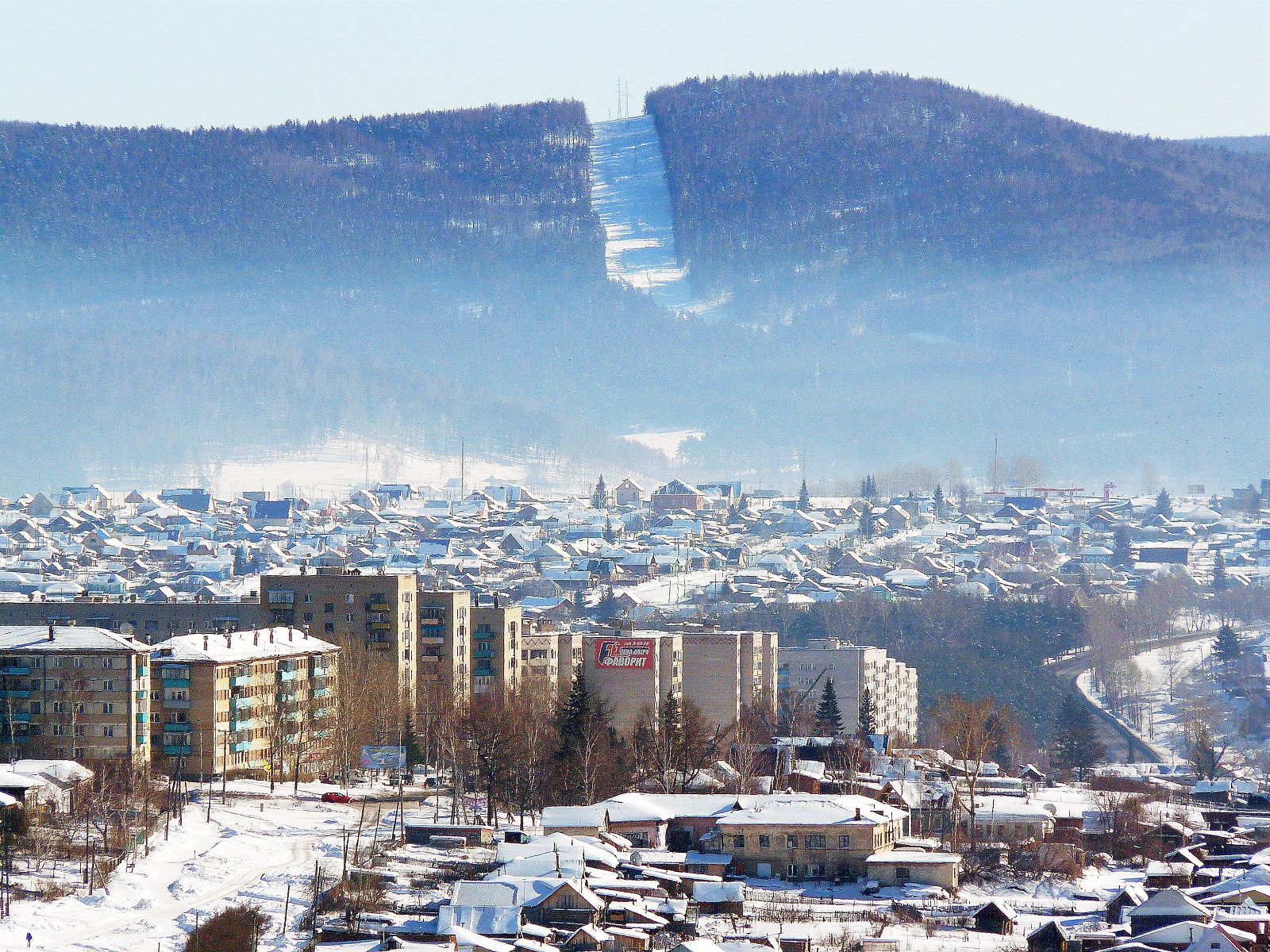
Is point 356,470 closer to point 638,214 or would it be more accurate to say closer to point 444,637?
point 638,214

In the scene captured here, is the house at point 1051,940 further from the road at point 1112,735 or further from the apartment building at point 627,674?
the road at point 1112,735

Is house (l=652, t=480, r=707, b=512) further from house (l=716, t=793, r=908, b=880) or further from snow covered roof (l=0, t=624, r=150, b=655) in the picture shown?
house (l=716, t=793, r=908, b=880)

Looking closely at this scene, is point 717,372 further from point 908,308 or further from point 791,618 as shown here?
point 791,618

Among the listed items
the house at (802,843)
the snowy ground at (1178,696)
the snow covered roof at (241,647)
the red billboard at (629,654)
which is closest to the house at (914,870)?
the house at (802,843)

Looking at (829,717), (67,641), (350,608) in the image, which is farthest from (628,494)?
(67,641)

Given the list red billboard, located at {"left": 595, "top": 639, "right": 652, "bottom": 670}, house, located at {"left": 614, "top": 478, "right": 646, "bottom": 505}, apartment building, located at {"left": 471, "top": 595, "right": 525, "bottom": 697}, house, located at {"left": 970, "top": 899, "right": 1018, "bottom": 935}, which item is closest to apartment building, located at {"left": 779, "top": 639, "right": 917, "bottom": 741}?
apartment building, located at {"left": 471, "top": 595, "right": 525, "bottom": 697}

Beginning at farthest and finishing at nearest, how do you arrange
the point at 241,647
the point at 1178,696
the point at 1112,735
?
1. the point at 1178,696
2. the point at 1112,735
3. the point at 241,647

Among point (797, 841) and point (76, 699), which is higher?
point (76, 699)

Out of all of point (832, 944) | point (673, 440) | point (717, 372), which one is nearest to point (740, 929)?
point (832, 944)
